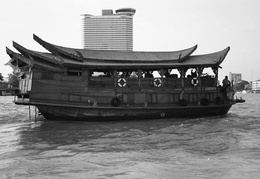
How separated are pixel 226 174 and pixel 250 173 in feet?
2.05

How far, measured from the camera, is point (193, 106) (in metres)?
19.4

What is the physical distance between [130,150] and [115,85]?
26.2ft

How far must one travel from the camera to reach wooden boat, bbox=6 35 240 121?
656 inches

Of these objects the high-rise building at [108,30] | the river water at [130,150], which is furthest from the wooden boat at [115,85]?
the high-rise building at [108,30]

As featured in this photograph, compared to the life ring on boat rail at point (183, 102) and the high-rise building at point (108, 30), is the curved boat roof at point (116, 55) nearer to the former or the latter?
the life ring on boat rail at point (183, 102)

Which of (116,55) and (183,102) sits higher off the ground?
(116,55)

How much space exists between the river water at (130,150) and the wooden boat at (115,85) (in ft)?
3.88

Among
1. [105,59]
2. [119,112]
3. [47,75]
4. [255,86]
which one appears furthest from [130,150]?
[255,86]

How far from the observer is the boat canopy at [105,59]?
16562mm

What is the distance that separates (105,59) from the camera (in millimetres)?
19203

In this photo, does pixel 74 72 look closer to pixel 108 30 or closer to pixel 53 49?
pixel 53 49

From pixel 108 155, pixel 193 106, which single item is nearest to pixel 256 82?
pixel 193 106

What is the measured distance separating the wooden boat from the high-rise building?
257ft

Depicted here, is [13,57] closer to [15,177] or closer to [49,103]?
[49,103]
